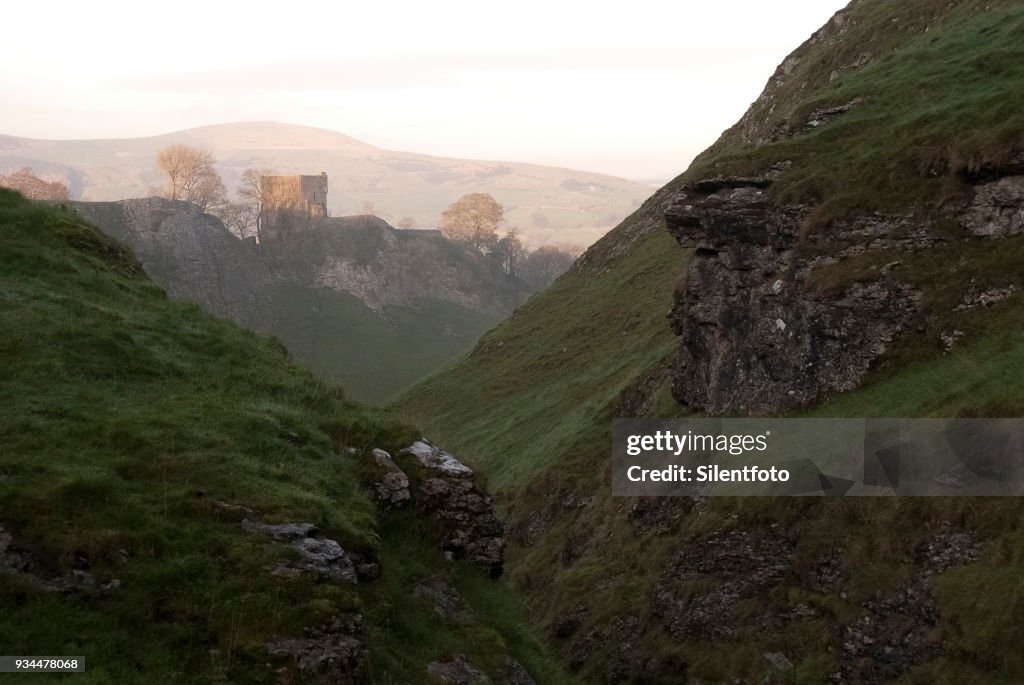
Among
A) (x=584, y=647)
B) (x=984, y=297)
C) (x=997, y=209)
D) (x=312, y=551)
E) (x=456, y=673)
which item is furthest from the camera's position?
(x=584, y=647)

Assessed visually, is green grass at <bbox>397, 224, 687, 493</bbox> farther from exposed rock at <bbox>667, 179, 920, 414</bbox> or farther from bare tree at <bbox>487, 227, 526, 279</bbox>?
bare tree at <bbox>487, 227, 526, 279</bbox>

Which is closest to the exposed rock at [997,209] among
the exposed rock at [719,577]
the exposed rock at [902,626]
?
the exposed rock at [902,626]

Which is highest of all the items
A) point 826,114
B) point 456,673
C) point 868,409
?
point 826,114

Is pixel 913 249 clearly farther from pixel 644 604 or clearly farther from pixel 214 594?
pixel 214 594

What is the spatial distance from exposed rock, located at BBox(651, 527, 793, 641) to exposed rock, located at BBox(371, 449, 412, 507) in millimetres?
10908

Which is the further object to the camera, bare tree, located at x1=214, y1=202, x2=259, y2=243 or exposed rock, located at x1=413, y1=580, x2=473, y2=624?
bare tree, located at x1=214, y1=202, x2=259, y2=243

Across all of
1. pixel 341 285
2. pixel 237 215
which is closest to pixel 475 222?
pixel 341 285

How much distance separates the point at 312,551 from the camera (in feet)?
40.2

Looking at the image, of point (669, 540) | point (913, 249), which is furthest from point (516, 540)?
point (913, 249)

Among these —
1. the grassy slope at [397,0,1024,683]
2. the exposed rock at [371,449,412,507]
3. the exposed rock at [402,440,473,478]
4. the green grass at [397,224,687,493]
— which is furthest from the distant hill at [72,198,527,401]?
the exposed rock at [371,449,412,507]

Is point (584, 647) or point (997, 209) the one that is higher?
point (997, 209)

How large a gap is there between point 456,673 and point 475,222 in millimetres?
141677

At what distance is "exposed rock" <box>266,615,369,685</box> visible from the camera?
10969 millimetres

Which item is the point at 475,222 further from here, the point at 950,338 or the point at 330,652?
the point at 330,652
